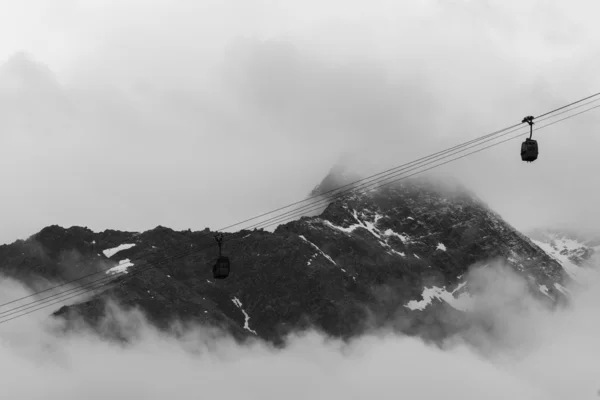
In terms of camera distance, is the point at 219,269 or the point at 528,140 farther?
the point at 219,269

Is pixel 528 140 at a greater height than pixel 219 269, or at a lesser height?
greater

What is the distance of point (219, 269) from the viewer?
11175 centimetres

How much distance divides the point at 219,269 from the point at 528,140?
3622 cm

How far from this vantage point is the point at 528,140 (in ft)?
314
